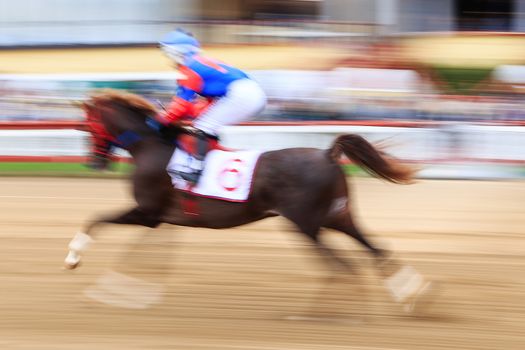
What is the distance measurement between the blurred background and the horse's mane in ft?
12.9

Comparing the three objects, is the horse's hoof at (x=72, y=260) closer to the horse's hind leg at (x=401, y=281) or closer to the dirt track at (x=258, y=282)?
the dirt track at (x=258, y=282)

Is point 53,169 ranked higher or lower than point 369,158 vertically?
lower

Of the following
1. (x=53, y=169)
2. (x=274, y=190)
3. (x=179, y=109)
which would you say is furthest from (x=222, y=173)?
(x=53, y=169)

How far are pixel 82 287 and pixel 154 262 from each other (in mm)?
910

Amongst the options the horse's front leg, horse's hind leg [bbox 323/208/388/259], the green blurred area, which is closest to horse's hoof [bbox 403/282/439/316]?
horse's hind leg [bbox 323/208/388/259]

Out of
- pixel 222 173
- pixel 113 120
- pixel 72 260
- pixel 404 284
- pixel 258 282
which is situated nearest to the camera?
pixel 404 284

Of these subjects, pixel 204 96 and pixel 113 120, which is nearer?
pixel 204 96

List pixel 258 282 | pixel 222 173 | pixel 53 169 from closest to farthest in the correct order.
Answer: pixel 222 173, pixel 258 282, pixel 53 169

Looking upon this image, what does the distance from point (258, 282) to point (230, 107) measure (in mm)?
1549

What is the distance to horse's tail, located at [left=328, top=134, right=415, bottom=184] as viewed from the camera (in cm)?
665

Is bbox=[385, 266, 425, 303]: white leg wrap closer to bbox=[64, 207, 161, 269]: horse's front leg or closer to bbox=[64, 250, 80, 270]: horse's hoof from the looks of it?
bbox=[64, 207, 161, 269]: horse's front leg

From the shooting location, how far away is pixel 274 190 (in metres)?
6.64

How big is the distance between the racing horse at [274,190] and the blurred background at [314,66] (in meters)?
3.79

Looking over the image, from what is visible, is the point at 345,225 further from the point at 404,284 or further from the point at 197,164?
the point at 197,164
